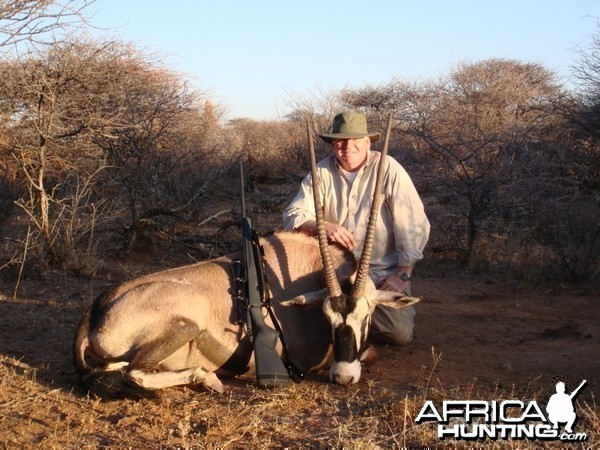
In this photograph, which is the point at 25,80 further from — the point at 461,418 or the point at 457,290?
the point at 461,418

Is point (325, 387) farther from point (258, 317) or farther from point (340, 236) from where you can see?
point (340, 236)

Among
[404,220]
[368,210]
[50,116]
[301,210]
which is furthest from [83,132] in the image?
[404,220]

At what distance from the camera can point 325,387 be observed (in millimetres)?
4430

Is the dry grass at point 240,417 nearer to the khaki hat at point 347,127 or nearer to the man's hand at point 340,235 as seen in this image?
the man's hand at point 340,235

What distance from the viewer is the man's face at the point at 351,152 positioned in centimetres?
519

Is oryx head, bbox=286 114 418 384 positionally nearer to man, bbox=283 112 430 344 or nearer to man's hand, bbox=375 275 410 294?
man's hand, bbox=375 275 410 294

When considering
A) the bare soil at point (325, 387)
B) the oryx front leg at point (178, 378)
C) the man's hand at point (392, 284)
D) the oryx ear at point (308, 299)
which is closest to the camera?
the bare soil at point (325, 387)

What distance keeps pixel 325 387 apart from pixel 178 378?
85 centimetres

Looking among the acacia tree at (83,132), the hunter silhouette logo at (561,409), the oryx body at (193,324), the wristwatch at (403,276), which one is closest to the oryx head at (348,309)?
the oryx body at (193,324)

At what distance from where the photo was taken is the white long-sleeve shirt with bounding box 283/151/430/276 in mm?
5141

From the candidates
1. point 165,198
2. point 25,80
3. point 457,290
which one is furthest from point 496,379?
point 165,198

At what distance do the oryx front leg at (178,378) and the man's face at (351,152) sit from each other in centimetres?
174

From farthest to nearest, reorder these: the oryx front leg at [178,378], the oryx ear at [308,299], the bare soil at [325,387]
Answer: the oryx ear at [308,299] < the oryx front leg at [178,378] < the bare soil at [325,387]

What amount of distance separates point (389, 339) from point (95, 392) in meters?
2.07
